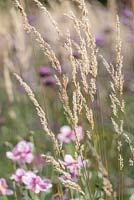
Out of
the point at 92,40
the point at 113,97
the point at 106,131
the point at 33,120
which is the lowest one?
the point at 113,97

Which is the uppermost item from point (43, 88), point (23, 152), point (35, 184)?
point (43, 88)

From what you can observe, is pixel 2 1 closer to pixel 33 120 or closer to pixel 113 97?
pixel 33 120

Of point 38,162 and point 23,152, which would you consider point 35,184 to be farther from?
point 38,162

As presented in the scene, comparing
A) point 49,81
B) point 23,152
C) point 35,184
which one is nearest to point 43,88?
point 49,81

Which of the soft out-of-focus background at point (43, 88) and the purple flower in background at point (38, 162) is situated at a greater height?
the soft out-of-focus background at point (43, 88)

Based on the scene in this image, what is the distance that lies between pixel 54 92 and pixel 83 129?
132 cm

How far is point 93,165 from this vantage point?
3205mm

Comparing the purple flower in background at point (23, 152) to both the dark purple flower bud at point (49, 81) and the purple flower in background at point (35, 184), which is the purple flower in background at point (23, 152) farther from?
the dark purple flower bud at point (49, 81)

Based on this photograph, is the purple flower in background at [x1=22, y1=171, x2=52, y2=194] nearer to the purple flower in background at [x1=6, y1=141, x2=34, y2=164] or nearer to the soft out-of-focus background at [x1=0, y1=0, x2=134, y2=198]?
the purple flower in background at [x1=6, y1=141, x2=34, y2=164]

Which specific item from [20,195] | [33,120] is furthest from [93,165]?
[33,120]

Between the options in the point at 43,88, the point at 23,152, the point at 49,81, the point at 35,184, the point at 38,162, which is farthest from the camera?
the point at 49,81

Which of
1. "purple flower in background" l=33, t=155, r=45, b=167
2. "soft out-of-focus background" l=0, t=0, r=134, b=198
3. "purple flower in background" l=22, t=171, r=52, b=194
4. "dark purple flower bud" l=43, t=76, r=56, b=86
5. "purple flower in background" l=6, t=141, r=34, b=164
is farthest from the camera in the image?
"dark purple flower bud" l=43, t=76, r=56, b=86

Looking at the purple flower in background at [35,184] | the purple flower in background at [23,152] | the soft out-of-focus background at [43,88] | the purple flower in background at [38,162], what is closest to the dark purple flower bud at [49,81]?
the soft out-of-focus background at [43,88]

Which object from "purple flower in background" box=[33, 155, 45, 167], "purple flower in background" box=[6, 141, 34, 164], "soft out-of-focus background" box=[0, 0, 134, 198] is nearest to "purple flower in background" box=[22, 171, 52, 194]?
"purple flower in background" box=[6, 141, 34, 164]
